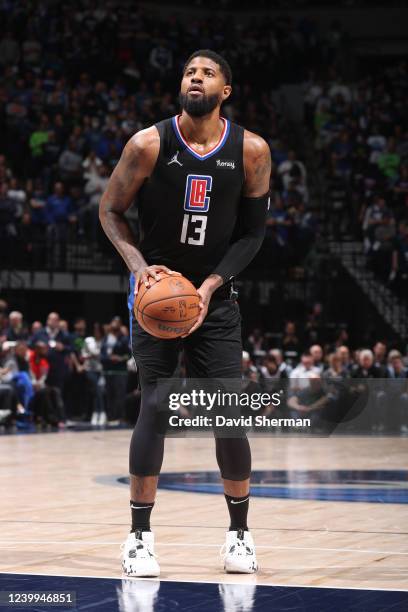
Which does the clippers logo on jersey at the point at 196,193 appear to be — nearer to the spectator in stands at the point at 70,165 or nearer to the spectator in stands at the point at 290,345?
the spectator in stands at the point at 290,345

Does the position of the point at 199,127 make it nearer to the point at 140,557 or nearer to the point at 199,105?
the point at 199,105

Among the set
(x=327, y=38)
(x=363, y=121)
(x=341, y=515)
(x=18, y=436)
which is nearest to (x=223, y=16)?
(x=327, y=38)

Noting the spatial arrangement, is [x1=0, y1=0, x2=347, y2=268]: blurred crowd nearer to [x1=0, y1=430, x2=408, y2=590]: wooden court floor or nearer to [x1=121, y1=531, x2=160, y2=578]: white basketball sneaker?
[x1=0, y1=430, x2=408, y2=590]: wooden court floor

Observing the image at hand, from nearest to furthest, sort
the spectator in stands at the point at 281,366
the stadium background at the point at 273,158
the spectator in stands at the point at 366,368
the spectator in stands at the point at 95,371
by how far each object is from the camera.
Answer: the spectator in stands at the point at 366,368
the spectator in stands at the point at 281,366
the spectator in stands at the point at 95,371
the stadium background at the point at 273,158

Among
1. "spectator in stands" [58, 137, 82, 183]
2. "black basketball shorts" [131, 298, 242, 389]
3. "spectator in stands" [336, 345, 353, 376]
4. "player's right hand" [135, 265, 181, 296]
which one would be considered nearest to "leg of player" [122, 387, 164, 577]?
"black basketball shorts" [131, 298, 242, 389]

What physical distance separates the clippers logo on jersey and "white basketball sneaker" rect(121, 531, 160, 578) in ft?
4.66

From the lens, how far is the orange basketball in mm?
4684

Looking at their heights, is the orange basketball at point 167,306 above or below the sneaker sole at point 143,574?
above

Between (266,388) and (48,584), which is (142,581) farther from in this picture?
(266,388)

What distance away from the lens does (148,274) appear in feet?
15.8

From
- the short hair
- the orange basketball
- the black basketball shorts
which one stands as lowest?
the black basketball shorts

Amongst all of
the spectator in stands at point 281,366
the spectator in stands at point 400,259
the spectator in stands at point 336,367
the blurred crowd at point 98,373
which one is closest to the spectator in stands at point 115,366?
the blurred crowd at point 98,373

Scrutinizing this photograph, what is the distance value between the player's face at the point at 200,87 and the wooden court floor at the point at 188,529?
2.00m

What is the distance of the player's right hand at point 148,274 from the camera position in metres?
4.78
